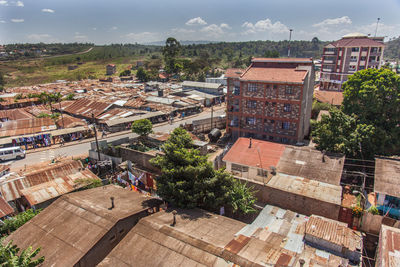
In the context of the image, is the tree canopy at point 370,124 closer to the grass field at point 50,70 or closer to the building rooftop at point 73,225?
the building rooftop at point 73,225

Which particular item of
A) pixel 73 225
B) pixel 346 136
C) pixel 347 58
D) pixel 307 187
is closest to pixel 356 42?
pixel 347 58

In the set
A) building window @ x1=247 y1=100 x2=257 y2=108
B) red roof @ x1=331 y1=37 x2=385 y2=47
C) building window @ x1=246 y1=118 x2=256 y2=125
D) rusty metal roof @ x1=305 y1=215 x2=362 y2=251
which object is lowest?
rusty metal roof @ x1=305 y1=215 x2=362 y2=251

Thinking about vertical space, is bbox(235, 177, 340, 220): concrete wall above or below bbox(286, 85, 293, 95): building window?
below

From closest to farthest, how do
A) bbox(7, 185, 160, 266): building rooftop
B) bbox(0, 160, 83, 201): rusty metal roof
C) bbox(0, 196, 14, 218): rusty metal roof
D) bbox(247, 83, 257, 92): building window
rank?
bbox(7, 185, 160, 266): building rooftop < bbox(0, 196, 14, 218): rusty metal roof < bbox(0, 160, 83, 201): rusty metal roof < bbox(247, 83, 257, 92): building window

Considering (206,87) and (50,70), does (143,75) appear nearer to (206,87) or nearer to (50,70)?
(206,87)

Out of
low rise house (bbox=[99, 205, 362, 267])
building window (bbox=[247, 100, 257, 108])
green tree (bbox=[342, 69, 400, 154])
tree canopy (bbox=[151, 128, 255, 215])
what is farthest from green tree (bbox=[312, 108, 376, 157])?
low rise house (bbox=[99, 205, 362, 267])

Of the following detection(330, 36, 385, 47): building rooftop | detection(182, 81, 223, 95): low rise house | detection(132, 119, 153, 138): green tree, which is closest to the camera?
detection(132, 119, 153, 138): green tree

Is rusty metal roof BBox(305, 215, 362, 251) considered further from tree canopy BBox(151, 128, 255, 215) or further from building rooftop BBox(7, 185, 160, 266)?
building rooftop BBox(7, 185, 160, 266)

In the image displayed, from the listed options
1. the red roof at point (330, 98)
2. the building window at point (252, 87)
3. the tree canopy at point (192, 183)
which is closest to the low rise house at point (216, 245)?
the tree canopy at point (192, 183)
